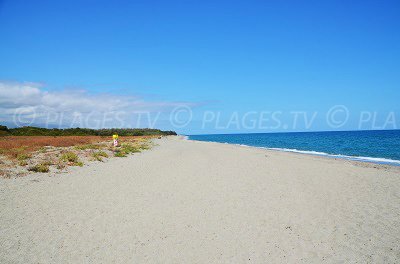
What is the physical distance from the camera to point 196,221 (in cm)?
730

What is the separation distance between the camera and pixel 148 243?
233 inches

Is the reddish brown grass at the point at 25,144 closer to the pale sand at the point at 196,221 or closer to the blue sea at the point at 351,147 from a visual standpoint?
the pale sand at the point at 196,221

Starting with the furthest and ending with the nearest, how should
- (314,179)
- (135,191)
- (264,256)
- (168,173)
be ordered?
1. (168,173)
2. (314,179)
3. (135,191)
4. (264,256)

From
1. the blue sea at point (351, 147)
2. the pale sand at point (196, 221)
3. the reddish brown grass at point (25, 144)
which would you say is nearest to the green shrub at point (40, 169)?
the pale sand at point (196, 221)

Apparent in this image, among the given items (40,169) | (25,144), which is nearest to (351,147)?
(40,169)

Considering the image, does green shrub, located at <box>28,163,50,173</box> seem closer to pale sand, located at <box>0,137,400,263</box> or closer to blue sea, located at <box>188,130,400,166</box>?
pale sand, located at <box>0,137,400,263</box>

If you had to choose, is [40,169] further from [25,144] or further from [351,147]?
[351,147]

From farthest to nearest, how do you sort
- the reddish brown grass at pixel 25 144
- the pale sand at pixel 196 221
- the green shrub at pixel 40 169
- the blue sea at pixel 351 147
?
the blue sea at pixel 351 147 < the reddish brown grass at pixel 25 144 < the green shrub at pixel 40 169 < the pale sand at pixel 196 221

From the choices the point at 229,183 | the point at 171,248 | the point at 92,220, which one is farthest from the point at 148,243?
the point at 229,183

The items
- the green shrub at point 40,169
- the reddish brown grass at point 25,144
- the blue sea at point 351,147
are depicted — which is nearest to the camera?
the green shrub at point 40,169

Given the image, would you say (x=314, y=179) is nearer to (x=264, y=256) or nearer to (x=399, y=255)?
(x=399, y=255)

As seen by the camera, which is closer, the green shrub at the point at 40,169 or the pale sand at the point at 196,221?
the pale sand at the point at 196,221

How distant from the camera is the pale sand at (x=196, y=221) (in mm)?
5500

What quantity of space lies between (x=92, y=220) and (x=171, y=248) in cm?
268
